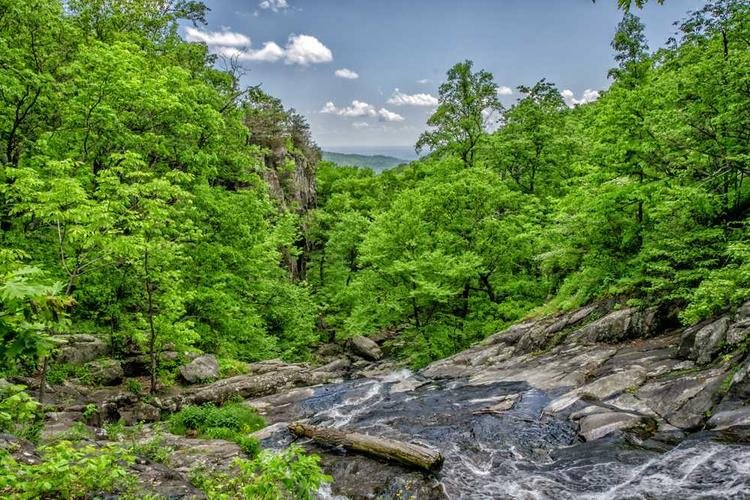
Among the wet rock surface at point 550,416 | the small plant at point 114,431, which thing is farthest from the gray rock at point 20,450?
the small plant at point 114,431

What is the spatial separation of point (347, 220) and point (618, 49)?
2283 cm

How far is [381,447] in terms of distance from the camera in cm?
1025

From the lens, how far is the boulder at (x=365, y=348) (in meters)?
32.1

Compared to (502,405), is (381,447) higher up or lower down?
higher up

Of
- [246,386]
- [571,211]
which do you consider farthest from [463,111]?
[246,386]

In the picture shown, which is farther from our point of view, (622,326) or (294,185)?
(294,185)

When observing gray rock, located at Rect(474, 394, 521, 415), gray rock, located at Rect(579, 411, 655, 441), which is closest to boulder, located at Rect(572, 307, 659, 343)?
gray rock, located at Rect(474, 394, 521, 415)

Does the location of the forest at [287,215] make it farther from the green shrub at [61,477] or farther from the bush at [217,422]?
the bush at [217,422]

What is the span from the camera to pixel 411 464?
9.66 m

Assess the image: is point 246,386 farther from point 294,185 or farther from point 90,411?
point 294,185

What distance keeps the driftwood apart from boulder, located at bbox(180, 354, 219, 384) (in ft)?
26.0

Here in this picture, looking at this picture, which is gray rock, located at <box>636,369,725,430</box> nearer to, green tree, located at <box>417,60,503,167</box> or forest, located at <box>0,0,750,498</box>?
forest, located at <box>0,0,750,498</box>

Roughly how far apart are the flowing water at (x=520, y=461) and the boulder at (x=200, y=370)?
6358 millimetres

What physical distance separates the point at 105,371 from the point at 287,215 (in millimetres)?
14538
